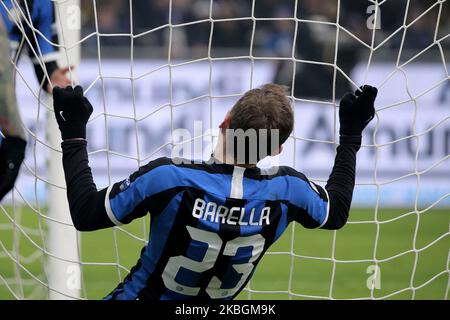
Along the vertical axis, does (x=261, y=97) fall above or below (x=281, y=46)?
above

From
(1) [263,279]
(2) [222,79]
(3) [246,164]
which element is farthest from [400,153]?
(3) [246,164]

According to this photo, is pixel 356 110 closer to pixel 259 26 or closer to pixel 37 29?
pixel 37 29

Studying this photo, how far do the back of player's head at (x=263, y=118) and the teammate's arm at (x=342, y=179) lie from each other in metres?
0.25

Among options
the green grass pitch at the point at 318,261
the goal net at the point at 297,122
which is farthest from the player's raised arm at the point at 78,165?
the goal net at the point at 297,122

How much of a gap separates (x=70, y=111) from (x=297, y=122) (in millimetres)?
6606

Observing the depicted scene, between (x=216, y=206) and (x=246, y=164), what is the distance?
18 centimetres

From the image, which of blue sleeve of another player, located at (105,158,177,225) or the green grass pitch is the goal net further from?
blue sleeve of another player, located at (105,158,177,225)

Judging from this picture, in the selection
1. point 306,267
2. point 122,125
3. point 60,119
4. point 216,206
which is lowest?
point 306,267

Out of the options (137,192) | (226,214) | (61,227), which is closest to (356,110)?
(226,214)

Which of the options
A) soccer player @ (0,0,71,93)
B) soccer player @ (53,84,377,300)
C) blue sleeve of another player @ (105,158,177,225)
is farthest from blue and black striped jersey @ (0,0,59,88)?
blue sleeve of another player @ (105,158,177,225)

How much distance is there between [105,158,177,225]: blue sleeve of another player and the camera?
8.93ft

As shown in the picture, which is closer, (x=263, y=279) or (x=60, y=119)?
(x=60, y=119)
